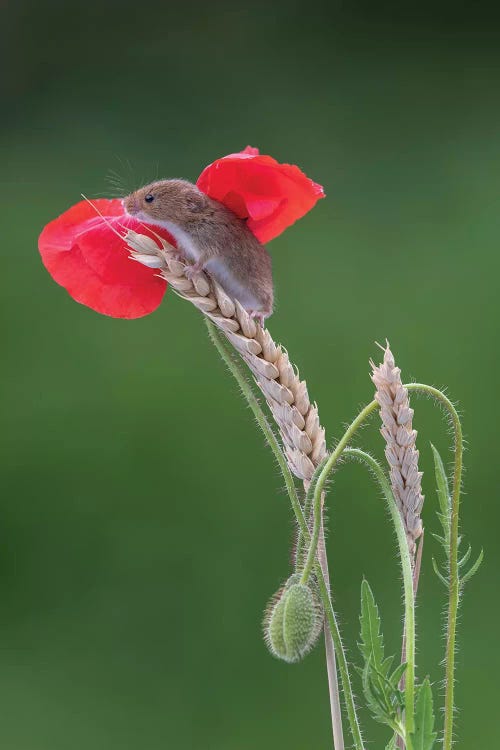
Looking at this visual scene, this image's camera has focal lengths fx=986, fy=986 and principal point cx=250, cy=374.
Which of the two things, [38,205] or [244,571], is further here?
[38,205]

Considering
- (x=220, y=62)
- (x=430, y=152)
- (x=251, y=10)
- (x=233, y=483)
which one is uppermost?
(x=251, y=10)

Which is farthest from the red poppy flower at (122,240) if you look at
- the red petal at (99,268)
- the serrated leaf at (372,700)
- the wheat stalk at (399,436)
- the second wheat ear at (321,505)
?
the serrated leaf at (372,700)

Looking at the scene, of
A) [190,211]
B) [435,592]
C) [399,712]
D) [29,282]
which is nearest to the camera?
[399,712]

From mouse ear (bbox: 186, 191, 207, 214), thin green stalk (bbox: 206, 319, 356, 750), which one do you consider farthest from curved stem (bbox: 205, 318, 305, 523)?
mouse ear (bbox: 186, 191, 207, 214)

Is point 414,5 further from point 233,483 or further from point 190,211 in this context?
point 190,211

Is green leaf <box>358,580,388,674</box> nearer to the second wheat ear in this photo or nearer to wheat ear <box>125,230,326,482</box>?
the second wheat ear

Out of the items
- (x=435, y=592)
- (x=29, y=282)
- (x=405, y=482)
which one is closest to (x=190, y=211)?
(x=405, y=482)

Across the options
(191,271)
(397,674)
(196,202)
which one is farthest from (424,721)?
(196,202)
